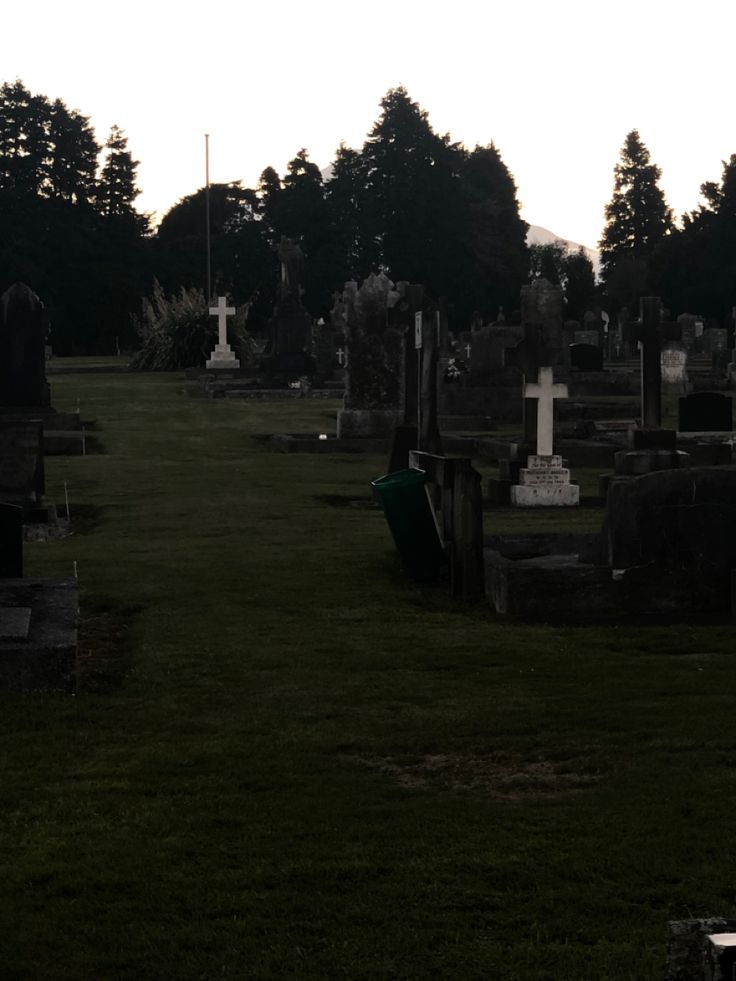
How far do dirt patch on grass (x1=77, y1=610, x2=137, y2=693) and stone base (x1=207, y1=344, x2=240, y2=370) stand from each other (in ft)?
116

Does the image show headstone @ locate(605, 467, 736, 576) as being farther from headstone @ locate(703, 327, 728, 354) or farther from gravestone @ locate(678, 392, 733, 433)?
headstone @ locate(703, 327, 728, 354)

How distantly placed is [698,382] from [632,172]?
69.3 meters

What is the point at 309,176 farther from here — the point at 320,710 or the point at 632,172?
the point at 320,710

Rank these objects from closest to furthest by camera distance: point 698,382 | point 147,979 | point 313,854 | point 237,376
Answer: point 147,979, point 313,854, point 698,382, point 237,376

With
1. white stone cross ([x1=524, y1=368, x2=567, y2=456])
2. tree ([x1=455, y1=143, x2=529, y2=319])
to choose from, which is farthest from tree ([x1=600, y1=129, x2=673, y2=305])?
white stone cross ([x1=524, y1=368, x2=567, y2=456])

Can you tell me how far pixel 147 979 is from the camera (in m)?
4.62

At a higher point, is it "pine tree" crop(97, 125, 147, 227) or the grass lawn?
"pine tree" crop(97, 125, 147, 227)

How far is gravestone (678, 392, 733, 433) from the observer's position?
2423cm

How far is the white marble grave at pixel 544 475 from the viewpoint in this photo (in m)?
17.6

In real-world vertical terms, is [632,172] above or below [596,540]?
above

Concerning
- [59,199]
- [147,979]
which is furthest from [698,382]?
[59,199]

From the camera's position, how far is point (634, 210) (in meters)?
105

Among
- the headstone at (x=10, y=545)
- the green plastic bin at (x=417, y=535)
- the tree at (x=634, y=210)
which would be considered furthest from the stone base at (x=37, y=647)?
the tree at (x=634, y=210)

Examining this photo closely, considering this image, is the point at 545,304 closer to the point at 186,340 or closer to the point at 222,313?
the point at 222,313
